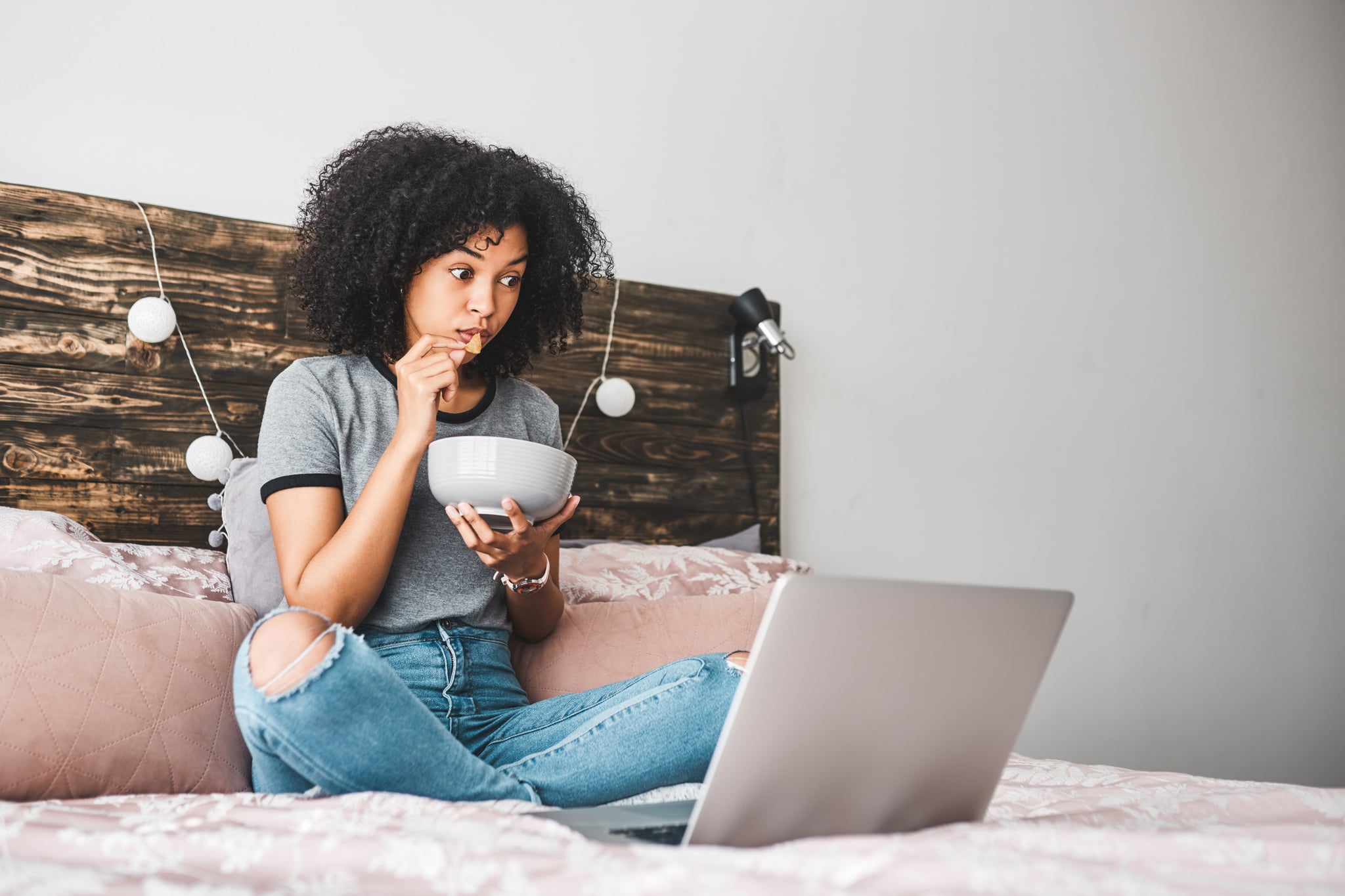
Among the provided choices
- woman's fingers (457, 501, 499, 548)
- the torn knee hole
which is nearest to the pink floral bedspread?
the torn knee hole

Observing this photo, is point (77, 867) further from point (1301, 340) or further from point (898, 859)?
point (1301, 340)

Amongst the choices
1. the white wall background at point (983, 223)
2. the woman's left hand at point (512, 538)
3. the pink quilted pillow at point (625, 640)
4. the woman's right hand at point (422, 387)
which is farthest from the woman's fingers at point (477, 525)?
the white wall background at point (983, 223)

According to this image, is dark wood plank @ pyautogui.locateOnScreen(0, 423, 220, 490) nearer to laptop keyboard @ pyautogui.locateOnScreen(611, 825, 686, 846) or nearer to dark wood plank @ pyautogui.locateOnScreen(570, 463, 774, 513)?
dark wood plank @ pyautogui.locateOnScreen(570, 463, 774, 513)

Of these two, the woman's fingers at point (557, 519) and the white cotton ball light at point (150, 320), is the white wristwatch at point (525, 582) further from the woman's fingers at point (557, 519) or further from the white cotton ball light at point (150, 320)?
the white cotton ball light at point (150, 320)

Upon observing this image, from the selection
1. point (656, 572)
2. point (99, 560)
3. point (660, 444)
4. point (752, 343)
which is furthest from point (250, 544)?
point (752, 343)

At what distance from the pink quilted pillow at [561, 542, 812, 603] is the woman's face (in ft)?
1.62

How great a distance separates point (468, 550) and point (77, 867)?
2.28 ft

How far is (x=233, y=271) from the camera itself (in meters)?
1.72

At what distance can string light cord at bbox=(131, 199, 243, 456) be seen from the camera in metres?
1.66

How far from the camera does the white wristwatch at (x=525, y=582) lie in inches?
50.1

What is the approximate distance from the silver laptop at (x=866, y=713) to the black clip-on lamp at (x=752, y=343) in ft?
4.25

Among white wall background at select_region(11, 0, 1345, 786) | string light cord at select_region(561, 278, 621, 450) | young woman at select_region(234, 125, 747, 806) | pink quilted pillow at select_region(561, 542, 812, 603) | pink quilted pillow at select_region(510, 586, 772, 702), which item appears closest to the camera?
young woman at select_region(234, 125, 747, 806)

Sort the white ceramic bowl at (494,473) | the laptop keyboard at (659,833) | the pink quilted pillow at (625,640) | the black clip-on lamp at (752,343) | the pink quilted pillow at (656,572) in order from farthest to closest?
the black clip-on lamp at (752,343)
the pink quilted pillow at (656,572)
the pink quilted pillow at (625,640)
the white ceramic bowl at (494,473)
the laptop keyboard at (659,833)

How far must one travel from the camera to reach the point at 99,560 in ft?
4.24
